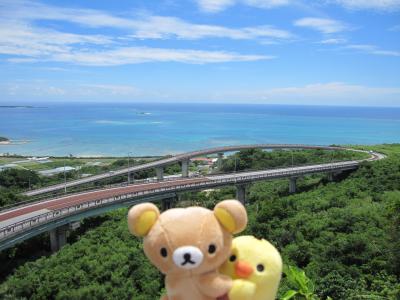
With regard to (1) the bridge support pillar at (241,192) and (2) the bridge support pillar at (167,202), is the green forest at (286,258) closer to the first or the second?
(2) the bridge support pillar at (167,202)

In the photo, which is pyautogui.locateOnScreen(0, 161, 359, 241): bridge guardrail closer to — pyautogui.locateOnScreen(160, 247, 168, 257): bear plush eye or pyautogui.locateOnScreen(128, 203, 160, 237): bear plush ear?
pyautogui.locateOnScreen(128, 203, 160, 237): bear plush ear

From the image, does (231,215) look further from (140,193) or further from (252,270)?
(140,193)

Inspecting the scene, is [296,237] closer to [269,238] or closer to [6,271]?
[269,238]

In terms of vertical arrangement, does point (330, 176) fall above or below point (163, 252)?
below

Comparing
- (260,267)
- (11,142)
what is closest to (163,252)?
(260,267)

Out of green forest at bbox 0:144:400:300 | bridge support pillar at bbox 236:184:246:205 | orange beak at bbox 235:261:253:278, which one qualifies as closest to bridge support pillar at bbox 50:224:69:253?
green forest at bbox 0:144:400:300

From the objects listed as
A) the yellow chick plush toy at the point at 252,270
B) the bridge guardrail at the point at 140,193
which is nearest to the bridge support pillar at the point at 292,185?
the bridge guardrail at the point at 140,193
